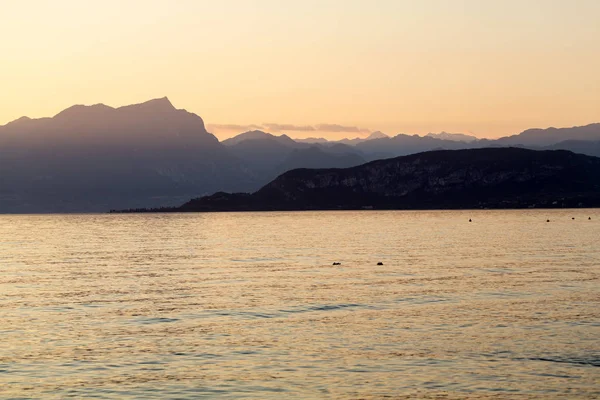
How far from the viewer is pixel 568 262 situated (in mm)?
106500

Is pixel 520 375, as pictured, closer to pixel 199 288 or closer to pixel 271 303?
pixel 271 303

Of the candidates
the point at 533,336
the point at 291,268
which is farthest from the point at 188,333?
the point at 291,268

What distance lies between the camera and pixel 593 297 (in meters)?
69.4

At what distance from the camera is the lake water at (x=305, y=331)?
132 feet

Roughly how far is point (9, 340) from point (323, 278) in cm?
4454

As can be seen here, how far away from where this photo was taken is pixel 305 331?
178 ft

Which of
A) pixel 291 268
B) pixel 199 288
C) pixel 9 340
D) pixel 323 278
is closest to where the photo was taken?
pixel 9 340

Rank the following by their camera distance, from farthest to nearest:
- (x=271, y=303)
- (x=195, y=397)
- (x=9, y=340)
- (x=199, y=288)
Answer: (x=199, y=288)
(x=271, y=303)
(x=9, y=340)
(x=195, y=397)

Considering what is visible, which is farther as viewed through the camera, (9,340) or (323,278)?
(323,278)

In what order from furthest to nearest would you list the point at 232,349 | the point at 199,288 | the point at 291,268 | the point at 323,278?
1. the point at 291,268
2. the point at 323,278
3. the point at 199,288
4. the point at 232,349

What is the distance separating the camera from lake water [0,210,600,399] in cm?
4016

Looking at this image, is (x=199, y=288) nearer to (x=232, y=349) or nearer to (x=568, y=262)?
(x=232, y=349)

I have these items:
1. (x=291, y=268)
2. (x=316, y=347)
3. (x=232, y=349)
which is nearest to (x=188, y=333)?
(x=232, y=349)

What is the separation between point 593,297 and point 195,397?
4400cm
